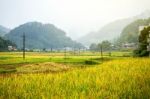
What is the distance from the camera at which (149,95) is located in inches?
312

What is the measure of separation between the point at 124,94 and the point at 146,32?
42397mm

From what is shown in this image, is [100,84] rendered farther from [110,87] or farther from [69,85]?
[69,85]

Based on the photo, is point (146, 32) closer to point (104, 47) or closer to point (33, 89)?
point (33, 89)

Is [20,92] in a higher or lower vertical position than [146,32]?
lower

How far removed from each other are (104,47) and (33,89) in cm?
10416

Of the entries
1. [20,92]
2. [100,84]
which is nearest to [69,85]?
Result: [100,84]

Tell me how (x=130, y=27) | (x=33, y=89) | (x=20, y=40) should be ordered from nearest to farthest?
(x=33, y=89) < (x=130, y=27) < (x=20, y=40)

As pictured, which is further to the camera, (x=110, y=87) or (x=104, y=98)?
(x=110, y=87)

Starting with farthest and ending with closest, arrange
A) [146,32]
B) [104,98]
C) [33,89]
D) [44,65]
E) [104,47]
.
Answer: [104,47]
[146,32]
[44,65]
[33,89]
[104,98]

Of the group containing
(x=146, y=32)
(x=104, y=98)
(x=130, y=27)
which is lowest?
(x=104, y=98)

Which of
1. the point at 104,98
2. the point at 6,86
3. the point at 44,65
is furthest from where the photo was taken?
the point at 44,65

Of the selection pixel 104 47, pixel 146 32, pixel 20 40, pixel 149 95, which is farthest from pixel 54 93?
pixel 20 40

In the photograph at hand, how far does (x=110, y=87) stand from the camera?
9.27 metres

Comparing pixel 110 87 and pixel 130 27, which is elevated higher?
pixel 130 27
